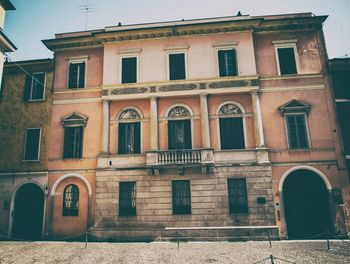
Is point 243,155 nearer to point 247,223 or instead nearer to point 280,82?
point 247,223

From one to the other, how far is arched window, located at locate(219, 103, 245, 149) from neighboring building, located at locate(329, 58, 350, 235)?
6.46 metres

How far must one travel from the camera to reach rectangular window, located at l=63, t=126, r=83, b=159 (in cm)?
1820

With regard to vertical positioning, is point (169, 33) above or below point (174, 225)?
above

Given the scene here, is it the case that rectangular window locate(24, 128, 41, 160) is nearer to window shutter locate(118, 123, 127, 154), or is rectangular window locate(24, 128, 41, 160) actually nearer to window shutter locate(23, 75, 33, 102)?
window shutter locate(23, 75, 33, 102)

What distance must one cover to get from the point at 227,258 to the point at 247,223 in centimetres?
455

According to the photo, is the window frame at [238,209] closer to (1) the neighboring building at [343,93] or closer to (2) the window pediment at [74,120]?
(1) the neighboring building at [343,93]

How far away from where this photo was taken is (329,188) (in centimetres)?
1614

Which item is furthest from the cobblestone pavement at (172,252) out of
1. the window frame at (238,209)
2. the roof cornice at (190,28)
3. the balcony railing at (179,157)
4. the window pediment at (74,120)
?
the roof cornice at (190,28)

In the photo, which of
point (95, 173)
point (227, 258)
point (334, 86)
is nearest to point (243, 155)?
point (227, 258)

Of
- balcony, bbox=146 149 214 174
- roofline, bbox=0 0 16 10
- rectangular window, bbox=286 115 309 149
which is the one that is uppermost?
roofline, bbox=0 0 16 10

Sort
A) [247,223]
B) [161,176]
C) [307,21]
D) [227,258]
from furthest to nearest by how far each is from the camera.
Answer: [307,21] → [161,176] → [247,223] → [227,258]

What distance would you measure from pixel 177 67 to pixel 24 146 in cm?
1239

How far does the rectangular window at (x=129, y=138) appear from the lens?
17750mm

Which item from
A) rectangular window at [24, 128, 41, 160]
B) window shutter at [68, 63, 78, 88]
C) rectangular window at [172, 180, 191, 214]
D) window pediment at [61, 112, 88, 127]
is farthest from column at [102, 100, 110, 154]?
rectangular window at [172, 180, 191, 214]
